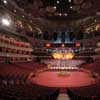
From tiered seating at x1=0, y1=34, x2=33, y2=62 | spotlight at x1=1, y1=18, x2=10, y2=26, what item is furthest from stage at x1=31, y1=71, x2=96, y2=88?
spotlight at x1=1, y1=18, x2=10, y2=26

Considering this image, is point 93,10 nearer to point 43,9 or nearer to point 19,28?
point 43,9

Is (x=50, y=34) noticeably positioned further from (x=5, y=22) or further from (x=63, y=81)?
(x=63, y=81)

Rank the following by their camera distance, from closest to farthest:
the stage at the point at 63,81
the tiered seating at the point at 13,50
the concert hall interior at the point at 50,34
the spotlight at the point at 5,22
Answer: the stage at the point at 63,81 < the tiered seating at the point at 13,50 < the concert hall interior at the point at 50,34 < the spotlight at the point at 5,22

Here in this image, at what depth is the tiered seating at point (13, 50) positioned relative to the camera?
43.5 feet

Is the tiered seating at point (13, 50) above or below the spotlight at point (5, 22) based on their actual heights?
below

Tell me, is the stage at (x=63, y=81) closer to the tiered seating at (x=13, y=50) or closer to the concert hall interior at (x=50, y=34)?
the concert hall interior at (x=50, y=34)

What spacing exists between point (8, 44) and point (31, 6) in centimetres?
863

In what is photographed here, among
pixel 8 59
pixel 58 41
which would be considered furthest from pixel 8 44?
pixel 58 41

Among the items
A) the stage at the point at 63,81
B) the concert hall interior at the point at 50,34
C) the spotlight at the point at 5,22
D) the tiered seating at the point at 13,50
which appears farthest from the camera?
the spotlight at the point at 5,22

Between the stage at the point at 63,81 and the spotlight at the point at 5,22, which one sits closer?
the stage at the point at 63,81

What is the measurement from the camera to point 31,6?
65.0 feet

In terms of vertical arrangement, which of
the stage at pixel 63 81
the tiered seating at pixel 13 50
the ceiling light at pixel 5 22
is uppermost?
the ceiling light at pixel 5 22

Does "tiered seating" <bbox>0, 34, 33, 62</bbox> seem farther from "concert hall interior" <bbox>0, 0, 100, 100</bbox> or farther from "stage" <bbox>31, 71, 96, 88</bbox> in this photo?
"stage" <bbox>31, 71, 96, 88</bbox>

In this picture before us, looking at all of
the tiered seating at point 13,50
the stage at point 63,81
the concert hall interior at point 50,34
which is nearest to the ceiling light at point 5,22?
the concert hall interior at point 50,34
